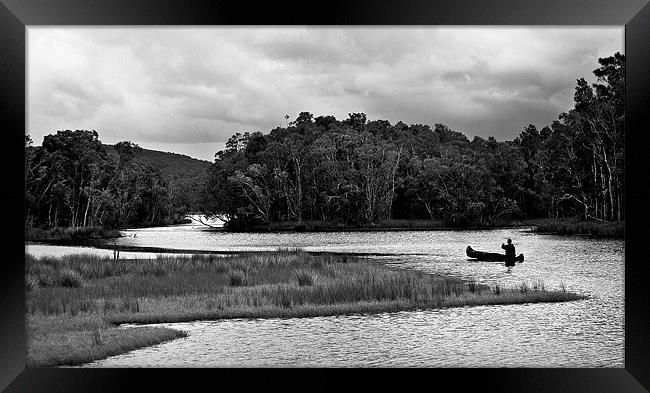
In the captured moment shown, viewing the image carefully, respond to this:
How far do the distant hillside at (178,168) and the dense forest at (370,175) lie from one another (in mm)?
385

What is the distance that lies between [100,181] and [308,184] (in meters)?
4.08

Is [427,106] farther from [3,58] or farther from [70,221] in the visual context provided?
[3,58]

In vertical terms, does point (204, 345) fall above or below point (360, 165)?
below

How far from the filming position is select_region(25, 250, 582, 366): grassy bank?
7387 millimetres

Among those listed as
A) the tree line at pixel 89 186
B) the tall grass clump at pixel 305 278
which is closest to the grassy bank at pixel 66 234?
the tree line at pixel 89 186

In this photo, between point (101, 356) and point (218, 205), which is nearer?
point (101, 356)

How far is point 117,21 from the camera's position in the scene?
531 centimetres

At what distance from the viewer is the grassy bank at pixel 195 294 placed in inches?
291

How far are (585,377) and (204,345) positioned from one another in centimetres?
385

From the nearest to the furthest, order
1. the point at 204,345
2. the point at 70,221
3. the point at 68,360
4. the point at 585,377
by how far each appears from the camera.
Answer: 1. the point at 585,377
2. the point at 68,360
3. the point at 204,345
4. the point at 70,221

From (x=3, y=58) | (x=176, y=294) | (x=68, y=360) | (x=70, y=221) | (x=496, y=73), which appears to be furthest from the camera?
(x=496, y=73)

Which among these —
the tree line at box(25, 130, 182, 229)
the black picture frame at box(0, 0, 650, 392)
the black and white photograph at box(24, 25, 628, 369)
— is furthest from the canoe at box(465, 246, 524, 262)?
the black picture frame at box(0, 0, 650, 392)

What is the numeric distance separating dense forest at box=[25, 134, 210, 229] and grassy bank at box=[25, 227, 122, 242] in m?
0.11

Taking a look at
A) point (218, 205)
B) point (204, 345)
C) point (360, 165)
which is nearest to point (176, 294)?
point (204, 345)
